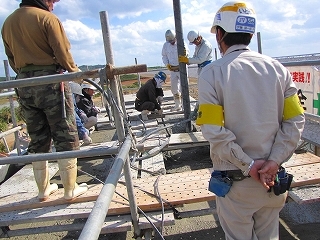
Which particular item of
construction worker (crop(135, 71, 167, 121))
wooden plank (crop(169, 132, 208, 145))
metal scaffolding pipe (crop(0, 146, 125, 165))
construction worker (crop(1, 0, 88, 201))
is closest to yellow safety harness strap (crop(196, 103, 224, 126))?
metal scaffolding pipe (crop(0, 146, 125, 165))

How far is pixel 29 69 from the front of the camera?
2734 mm

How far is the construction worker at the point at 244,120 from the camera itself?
1.66m

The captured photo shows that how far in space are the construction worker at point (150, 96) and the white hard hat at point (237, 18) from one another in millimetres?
5462

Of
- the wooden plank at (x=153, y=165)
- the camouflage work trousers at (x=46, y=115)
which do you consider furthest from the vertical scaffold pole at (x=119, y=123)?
the wooden plank at (x=153, y=165)

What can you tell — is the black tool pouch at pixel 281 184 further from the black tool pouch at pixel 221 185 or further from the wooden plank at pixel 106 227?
the wooden plank at pixel 106 227

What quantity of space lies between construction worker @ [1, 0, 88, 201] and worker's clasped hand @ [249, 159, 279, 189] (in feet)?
5.93

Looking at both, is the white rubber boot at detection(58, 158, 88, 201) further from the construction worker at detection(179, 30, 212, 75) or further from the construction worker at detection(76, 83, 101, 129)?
the construction worker at detection(179, 30, 212, 75)

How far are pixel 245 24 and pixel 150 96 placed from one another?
220 inches

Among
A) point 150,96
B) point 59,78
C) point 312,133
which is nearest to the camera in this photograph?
point 59,78

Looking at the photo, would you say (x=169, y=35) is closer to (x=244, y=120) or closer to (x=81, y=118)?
(x=81, y=118)

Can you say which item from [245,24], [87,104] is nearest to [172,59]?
[87,104]

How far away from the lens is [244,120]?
1.67m

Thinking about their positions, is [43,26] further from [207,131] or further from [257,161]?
[257,161]

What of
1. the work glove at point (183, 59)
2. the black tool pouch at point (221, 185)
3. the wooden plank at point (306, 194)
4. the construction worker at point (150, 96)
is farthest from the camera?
the construction worker at point (150, 96)
